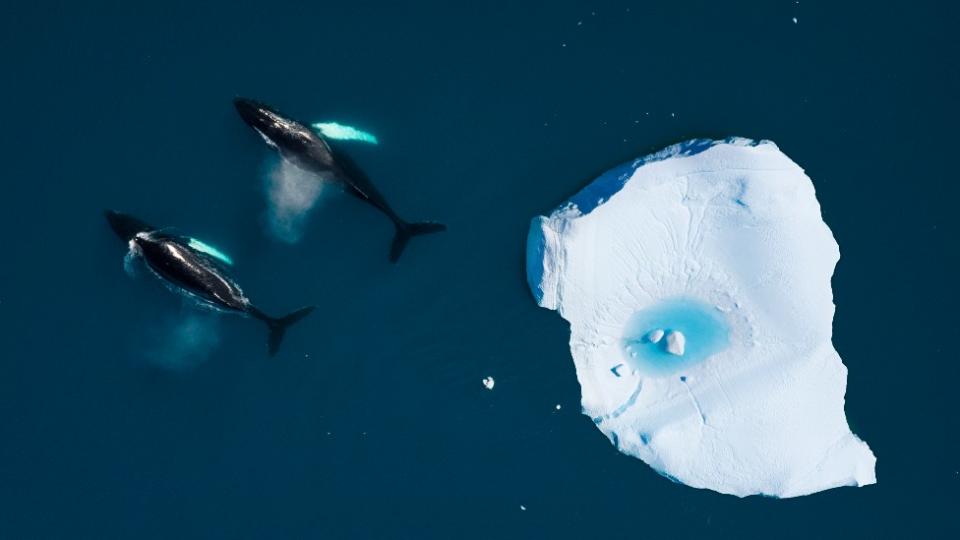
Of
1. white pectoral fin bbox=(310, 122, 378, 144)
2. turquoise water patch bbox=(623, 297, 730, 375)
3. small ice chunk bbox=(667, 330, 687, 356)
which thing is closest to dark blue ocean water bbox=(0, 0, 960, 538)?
white pectoral fin bbox=(310, 122, 378, 144)

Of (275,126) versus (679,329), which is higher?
(275,126)

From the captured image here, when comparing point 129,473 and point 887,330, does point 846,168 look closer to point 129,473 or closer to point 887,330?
point 887,330

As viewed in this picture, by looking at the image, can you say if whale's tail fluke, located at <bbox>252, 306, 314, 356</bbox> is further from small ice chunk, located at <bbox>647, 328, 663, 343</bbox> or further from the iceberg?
small ice chunk, located at <bbox>647, 328, 663, 343</bbox>

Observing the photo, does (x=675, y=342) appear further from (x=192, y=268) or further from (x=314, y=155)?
(x=192, y=268)

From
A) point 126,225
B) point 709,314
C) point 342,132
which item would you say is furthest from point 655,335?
point 126,225

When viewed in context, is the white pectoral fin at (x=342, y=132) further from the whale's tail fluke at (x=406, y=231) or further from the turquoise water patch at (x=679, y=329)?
the turquoise water patch at (x=679, y=329)

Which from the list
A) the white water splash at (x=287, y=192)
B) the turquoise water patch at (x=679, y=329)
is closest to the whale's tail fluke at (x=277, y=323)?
the white water splash at (x=287, y=192)

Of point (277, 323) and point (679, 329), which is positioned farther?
point (679, 329)

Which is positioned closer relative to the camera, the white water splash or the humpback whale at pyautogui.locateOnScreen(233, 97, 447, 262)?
the humpback whale at pyautogui.locateOnScreen(233, 97, 447, 262)
